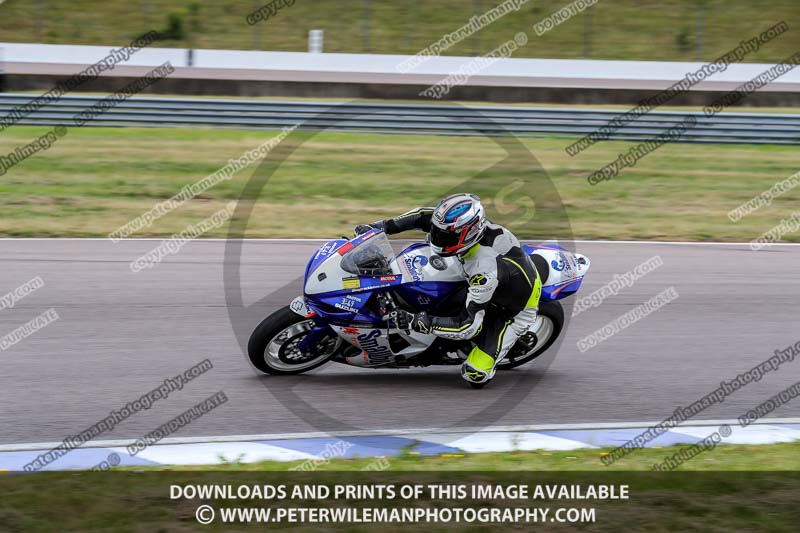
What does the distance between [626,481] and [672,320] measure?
4579 millimetres

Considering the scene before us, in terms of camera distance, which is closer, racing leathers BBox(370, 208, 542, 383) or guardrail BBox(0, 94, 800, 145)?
racing leathers BBox(370, 208, 542, 383)

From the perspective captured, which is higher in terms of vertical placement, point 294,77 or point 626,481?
point 626,481

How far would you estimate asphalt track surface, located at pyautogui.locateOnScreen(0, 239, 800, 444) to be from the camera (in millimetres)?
7059

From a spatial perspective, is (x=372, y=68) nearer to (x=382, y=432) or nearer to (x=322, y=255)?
(x=322, y=255)

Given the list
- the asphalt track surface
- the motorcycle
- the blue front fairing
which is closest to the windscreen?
the motorcycle

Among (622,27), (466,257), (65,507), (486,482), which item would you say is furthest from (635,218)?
(622,27)

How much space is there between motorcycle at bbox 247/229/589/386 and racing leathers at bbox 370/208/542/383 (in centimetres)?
20

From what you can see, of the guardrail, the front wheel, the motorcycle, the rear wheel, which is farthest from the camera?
the guardrail

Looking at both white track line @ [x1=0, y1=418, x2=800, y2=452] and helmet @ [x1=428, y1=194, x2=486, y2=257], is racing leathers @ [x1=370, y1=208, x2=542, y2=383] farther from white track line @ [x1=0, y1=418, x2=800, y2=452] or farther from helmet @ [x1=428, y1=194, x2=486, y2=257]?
white track line @ [x1=0, y1=418, x2=800, y2=452]

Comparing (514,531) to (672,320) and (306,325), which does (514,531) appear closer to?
(306,325)

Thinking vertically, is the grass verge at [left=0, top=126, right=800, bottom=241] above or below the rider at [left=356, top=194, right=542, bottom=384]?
below

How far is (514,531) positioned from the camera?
15.9ft

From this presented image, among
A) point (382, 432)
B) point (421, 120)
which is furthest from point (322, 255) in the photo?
point (421, 120)

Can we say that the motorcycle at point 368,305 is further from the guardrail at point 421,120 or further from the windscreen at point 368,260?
the guardrail at point 421,120
